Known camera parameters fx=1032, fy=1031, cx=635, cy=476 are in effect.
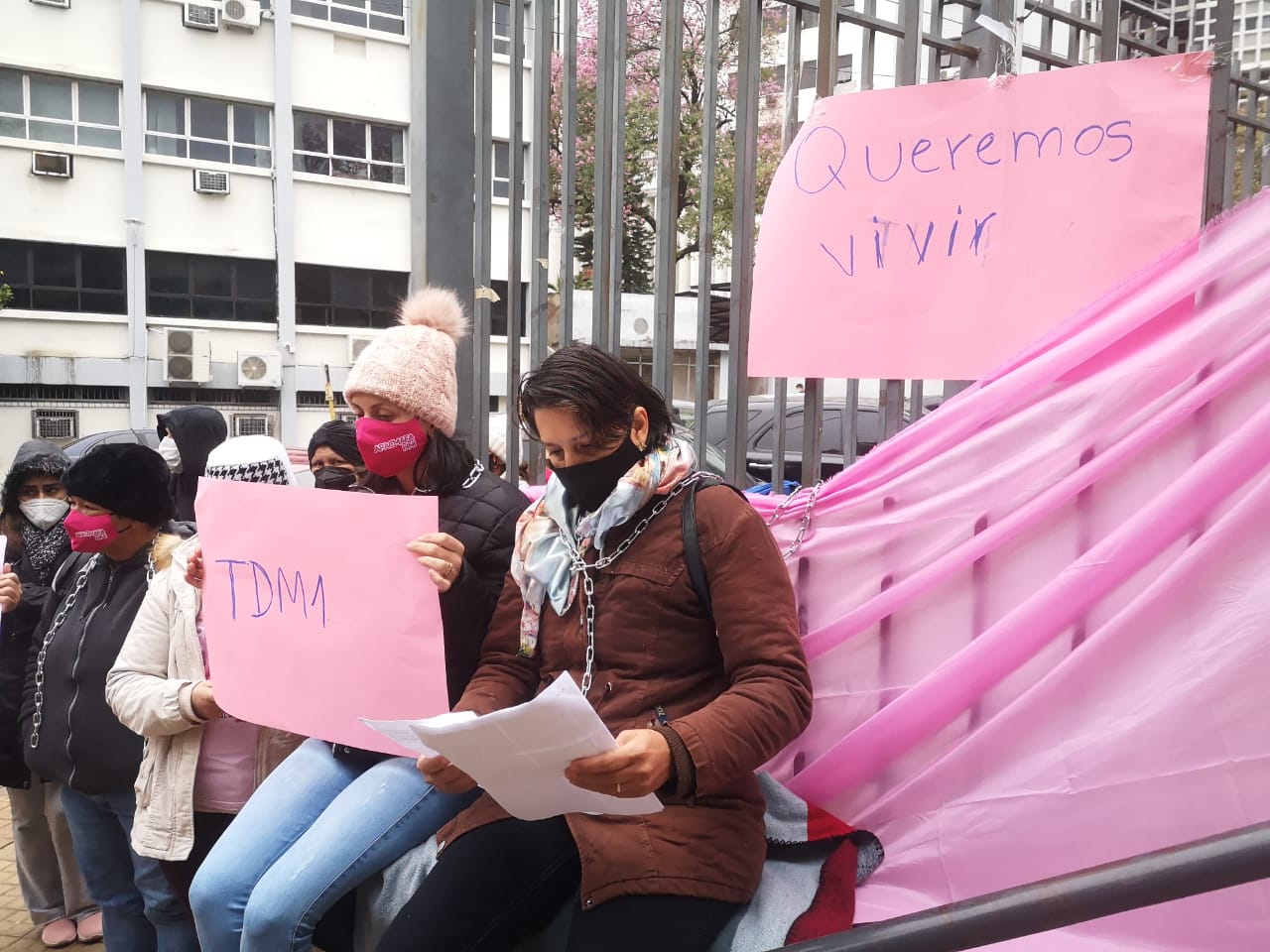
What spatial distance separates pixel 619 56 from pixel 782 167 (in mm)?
635

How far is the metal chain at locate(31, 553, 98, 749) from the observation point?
2.89m

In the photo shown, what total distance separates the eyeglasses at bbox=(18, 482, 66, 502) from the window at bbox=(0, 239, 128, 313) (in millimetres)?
19406

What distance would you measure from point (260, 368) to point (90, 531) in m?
20.0

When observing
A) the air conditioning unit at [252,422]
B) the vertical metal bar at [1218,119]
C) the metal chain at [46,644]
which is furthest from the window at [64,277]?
the vertical metal bar at [1218,119]

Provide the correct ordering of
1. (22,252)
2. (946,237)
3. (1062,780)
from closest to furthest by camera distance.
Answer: (1062,780)
(946,237)
(22,252)

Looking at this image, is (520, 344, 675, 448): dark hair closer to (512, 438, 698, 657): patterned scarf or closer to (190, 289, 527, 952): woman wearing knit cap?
(512, 438, 698, 657): patterned scarf

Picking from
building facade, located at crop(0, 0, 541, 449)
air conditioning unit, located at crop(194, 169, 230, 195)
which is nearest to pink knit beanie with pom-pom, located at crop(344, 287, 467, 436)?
building facade, located at crop(0, 0, 541, 449)

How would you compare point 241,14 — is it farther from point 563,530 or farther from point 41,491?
point 563,530

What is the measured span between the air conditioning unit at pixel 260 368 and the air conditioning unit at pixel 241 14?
6.54 metres

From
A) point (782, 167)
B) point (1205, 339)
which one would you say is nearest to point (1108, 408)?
point (1205, 339)

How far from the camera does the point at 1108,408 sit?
1.91 meters

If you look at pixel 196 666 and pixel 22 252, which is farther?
pixel 22 252

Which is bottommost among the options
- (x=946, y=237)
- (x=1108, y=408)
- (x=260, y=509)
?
(x=260, y=509)

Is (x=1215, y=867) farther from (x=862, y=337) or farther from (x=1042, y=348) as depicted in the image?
(x=862, y=337)
